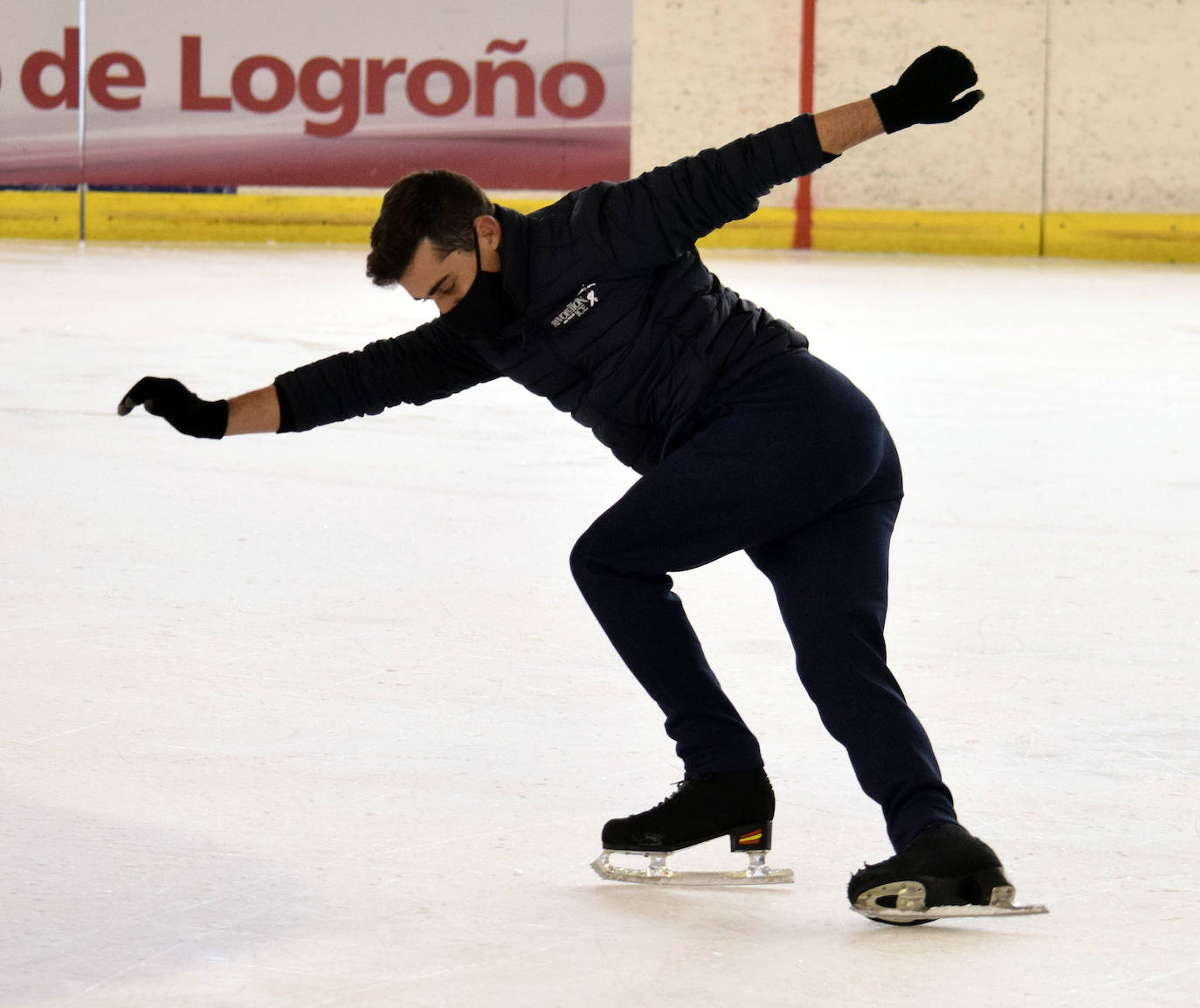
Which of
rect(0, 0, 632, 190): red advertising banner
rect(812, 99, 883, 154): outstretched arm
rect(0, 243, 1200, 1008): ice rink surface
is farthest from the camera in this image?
rect(0, 0, 632, 190): red advertising banner

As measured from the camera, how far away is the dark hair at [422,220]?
2.44 metres

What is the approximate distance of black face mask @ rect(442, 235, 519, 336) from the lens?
8.19ft

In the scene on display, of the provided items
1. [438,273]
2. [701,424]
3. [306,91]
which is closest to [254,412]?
[438,273]

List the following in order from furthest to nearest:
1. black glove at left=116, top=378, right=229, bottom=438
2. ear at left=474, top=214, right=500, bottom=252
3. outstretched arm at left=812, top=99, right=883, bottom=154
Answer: black glove at left=116, top=378, right=229, bottom=438, ear at left=474, top=214, right=500, bottom=252, outstretched arm at left=812, top=99, right=883, bottom=154

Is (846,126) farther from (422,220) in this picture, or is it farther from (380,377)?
(380,377)

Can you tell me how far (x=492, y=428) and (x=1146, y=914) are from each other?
171 inches

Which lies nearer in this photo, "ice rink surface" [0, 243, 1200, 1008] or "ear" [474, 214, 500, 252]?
"ice rink surface" [0, 243, 1200, 1008]

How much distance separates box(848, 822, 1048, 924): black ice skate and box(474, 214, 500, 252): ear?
0.96 m

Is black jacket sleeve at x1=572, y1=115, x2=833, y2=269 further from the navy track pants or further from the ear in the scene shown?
the navy track pants

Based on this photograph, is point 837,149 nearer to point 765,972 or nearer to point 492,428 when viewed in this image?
point 765,972

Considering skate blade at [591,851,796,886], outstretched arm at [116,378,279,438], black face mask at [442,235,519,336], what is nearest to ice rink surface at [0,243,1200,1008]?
skate blade at [591,851,796,886]

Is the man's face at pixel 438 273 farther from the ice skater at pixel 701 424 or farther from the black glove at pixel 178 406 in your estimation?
the black glove at pixel 178 406

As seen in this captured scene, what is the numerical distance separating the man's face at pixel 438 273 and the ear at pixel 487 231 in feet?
0.07

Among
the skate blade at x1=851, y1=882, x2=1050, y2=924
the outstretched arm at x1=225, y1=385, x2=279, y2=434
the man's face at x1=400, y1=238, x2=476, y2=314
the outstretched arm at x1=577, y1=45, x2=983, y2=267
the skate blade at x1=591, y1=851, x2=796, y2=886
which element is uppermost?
the outstretched arm at x1=577, y1=45, x2=983, y2=267
